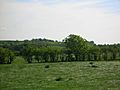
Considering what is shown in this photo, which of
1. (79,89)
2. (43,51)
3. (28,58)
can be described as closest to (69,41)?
(43,51)

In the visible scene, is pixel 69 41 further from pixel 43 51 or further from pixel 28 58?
pixel 28 58

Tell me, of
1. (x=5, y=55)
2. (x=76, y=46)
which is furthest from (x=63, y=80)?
(x=76, y=46)

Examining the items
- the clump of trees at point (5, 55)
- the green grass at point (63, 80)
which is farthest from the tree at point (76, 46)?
the green grass at point (63, 80)

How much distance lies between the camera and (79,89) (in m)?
27.3

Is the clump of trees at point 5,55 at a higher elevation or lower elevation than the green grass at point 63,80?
higher

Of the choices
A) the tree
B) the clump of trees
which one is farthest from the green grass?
the tree

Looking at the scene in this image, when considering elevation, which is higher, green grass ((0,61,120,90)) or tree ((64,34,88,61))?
tree ((64,34,88,61))

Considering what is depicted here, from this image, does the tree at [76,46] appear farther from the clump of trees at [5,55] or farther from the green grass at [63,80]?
the green grass at [63,80]

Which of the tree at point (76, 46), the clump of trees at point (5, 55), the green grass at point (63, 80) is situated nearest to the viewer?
the green grass at point (63, 80)

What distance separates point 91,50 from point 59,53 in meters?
16.6

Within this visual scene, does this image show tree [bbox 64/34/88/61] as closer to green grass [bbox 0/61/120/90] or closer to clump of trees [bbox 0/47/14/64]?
clump of trees [bbox 0/47/14/64]

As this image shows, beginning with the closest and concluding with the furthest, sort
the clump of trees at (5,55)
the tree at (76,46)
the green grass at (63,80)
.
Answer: the green grass at (63,80)
the clump of trees at (5,55)
the tree at (76,46)

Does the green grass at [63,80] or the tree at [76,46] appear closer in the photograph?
the green grass at [63,80]

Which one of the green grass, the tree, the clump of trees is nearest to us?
the green grass
